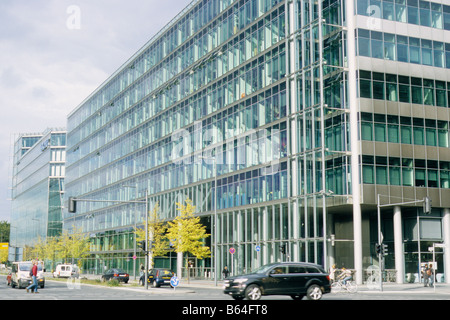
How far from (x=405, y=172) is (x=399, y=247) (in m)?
6.47

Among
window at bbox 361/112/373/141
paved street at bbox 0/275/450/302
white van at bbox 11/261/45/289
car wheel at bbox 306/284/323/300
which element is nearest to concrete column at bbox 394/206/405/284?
window at bbox 361/112/373/141

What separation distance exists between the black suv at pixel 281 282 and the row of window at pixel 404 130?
2420 centimetres

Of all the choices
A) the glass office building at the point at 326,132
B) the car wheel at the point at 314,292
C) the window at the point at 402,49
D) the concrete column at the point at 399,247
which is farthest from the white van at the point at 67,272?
the car wheel at the point at 314,292

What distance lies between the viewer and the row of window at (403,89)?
51.1m

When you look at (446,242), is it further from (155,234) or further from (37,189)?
(37,189)

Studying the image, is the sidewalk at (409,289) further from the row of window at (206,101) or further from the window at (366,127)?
the row of window at (206,101)

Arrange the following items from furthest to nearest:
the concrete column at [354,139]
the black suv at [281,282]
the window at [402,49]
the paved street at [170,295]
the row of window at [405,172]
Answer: the window at [402,49] < the row of window at [405,172] < the concrete column at [354,139] < the paved street at [170,295] < the black suv at [281,282]

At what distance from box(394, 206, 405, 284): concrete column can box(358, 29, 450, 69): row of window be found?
13.2 metres

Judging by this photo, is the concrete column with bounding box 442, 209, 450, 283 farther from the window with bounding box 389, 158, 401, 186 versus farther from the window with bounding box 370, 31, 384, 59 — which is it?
the window with bounding box 370, 31, 384, 59

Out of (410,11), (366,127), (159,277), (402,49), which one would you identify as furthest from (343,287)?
(410,11)

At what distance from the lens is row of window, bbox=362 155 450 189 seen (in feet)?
164

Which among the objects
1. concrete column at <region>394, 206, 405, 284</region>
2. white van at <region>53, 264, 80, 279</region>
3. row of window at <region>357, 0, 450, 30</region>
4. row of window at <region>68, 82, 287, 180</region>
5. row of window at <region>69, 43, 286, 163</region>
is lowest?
white van at <region>53, 264, 80, 279</region>

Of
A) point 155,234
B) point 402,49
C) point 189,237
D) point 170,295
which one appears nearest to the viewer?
point 170,295

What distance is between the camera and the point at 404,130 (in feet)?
171
